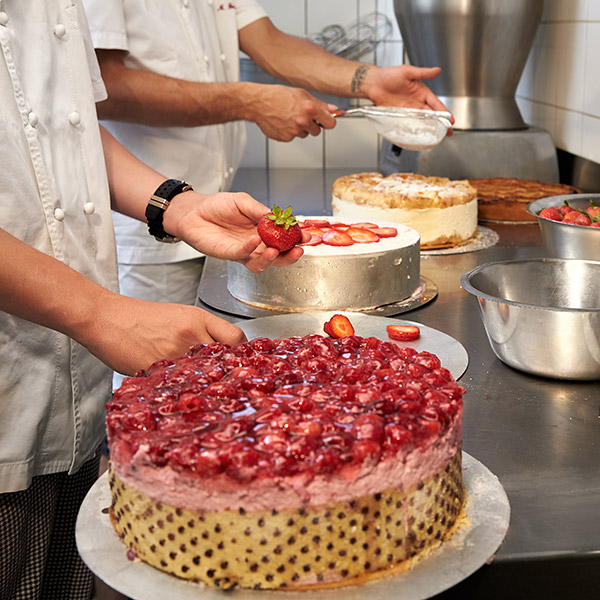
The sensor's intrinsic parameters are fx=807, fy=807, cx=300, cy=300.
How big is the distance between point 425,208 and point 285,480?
1323 millimetres

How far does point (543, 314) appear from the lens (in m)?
1.08

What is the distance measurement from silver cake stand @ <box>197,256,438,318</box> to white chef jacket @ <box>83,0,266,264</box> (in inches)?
16.2

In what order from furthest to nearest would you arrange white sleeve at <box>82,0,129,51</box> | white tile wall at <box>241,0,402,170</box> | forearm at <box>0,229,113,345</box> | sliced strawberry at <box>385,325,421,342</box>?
1. white tile wall at <box>241,0,402,170</box>
2. white sleeve at <box>82,0,129,51</box>
3. sliced strawberry at <box>385,325,421,342</box>
4. forearm at <box>0,229,113,345</box>

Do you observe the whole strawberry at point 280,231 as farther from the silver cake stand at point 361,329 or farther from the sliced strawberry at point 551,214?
the sliced strawberry at point 551,214

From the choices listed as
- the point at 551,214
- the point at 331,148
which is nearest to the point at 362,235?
the point at 551,214

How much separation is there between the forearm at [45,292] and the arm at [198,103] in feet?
2.95

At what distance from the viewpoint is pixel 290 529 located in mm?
686

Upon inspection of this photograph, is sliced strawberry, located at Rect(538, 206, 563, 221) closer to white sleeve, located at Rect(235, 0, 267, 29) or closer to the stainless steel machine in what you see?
the stainless steel machine

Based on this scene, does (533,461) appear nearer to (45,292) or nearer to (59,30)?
(45,292)

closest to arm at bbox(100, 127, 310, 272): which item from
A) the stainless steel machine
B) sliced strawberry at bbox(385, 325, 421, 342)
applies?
sliced strawberry at bbox(385, 325, 421, 342)

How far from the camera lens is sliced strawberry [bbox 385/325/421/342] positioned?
129cm

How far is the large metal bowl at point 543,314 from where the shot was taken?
3.53ft

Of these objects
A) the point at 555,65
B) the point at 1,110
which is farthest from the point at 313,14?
the point at 1,110

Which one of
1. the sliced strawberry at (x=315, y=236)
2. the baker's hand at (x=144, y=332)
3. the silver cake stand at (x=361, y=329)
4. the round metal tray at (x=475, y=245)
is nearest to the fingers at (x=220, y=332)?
the baker's hand at (x=144, y=332)
